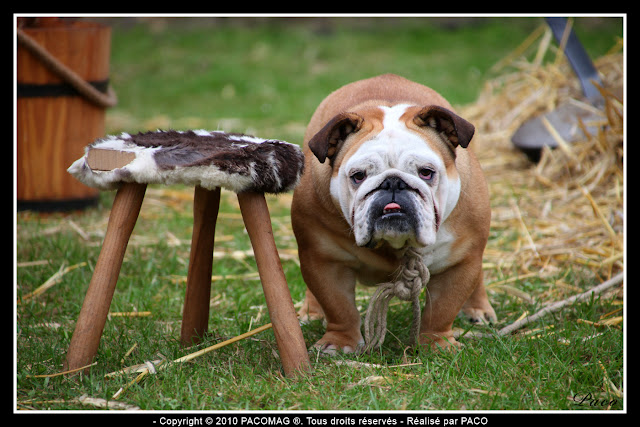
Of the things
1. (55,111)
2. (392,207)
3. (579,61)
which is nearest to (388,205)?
(392,207)

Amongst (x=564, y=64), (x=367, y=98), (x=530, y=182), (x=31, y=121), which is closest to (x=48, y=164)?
(x=31, y=121)

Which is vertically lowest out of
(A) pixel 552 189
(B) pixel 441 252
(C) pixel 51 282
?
(C) pixel 51 282

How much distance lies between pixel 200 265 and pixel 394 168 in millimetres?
941

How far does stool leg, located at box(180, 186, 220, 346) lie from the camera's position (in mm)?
2902

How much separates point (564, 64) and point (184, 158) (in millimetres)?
4949

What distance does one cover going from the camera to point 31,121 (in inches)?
182

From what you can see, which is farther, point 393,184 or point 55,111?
point 55,111

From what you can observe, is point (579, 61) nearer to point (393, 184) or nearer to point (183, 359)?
point (393, 184)

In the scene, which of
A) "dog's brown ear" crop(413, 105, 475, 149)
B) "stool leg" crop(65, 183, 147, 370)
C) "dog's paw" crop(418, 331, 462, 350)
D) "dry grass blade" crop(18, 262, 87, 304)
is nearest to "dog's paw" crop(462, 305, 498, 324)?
"dog's paw" crop(418, 331, 462, 350)

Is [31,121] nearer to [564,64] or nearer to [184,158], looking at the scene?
[184,158]

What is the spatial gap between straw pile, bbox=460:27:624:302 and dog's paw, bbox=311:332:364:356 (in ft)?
3.50

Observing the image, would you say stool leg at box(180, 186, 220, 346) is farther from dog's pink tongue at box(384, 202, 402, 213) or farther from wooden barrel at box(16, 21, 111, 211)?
wooden barrel at box(16, 21, 111, 211)

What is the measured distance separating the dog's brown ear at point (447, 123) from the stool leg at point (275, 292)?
2.31ft

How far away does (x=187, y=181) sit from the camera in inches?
96.4
